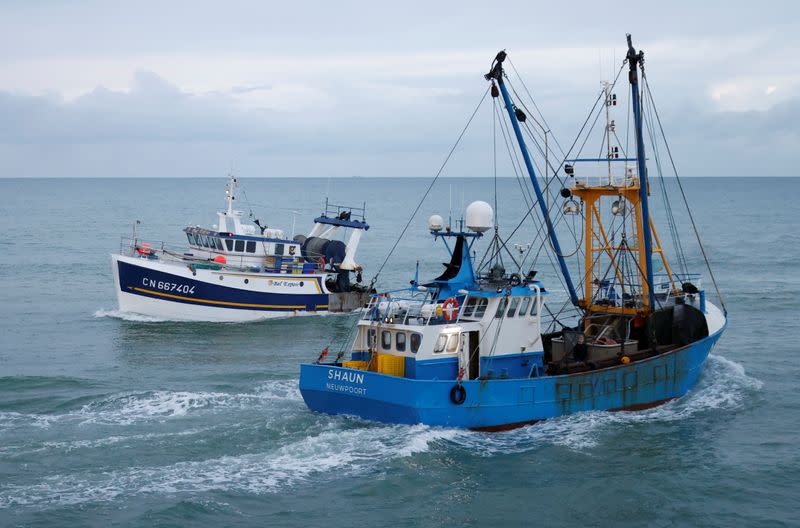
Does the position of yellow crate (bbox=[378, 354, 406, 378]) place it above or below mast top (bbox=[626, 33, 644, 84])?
below

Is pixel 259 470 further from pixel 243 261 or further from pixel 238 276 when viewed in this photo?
pixel 243 261

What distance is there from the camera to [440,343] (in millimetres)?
25047

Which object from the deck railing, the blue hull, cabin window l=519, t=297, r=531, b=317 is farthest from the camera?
the deck railing

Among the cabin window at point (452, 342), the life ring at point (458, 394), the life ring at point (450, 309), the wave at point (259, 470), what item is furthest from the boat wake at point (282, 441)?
the life ring at point (450, 309)

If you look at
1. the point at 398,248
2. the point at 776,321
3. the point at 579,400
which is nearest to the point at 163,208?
the point at 398,248

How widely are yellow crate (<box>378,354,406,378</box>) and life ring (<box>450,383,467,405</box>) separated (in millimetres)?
1586

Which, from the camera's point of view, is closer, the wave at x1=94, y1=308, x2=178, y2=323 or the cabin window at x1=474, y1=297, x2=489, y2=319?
the cabin window at x1=474, y1=297, x2=489, y2=319

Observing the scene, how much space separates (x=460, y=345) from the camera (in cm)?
2542

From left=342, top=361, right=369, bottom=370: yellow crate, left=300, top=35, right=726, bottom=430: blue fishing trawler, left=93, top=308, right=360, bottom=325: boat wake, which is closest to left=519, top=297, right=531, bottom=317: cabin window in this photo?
left=300, top=35, right=726, bottom=430: blue fishing trawler

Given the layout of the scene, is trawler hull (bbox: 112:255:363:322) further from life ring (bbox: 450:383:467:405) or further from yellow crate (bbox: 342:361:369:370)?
life ring (bbox: 450:383:467:405)

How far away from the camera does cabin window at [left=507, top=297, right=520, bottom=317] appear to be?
2612 cm

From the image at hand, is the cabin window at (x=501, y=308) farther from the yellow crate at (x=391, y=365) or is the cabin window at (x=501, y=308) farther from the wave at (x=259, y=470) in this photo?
the wave at (x=259, y=470)

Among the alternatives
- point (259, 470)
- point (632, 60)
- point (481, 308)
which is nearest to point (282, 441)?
point (259, 470)

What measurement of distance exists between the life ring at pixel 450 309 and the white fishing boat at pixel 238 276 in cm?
1796
